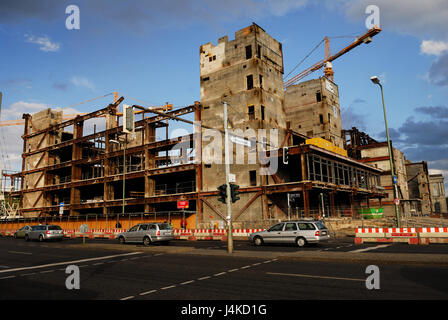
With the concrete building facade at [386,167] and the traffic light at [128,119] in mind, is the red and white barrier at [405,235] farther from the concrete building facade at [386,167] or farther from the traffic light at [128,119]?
the concrete building facade at [386,167]

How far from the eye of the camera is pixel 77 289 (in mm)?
8938

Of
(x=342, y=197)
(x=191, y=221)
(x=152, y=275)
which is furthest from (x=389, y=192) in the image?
(x=152, y=275)

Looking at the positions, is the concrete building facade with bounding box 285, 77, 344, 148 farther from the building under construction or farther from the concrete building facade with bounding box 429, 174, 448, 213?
the concrete building facade with bounding box 429, 174, 448, 213

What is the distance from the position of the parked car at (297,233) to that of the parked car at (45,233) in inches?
760

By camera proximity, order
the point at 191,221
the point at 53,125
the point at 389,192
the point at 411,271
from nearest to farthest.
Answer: the point at 411,271 → the point at 191,221 → the point at 53,125 → the point at 389,192

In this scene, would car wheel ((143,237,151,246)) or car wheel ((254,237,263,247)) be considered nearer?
car wheel ((254,237,263,247))

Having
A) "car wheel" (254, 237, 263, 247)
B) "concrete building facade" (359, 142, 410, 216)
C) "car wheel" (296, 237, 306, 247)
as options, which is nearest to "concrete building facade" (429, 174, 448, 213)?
"concrete building facade" (359, 142, 410, 216)

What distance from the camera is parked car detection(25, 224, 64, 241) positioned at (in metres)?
29.9

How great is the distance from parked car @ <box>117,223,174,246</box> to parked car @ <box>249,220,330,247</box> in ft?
23.3

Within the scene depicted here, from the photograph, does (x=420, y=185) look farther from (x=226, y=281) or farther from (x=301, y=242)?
(x=226, y=281)

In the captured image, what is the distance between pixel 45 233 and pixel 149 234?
1210 cm

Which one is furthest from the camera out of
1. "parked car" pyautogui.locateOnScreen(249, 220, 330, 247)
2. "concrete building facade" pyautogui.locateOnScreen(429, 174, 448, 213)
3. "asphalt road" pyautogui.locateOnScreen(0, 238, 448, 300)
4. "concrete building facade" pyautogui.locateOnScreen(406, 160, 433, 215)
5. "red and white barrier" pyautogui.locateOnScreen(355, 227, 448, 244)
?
"concrete building facade" pyautogui.locateOnScreen(429, 174, 448, 213)

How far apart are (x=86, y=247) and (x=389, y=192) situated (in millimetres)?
72309
